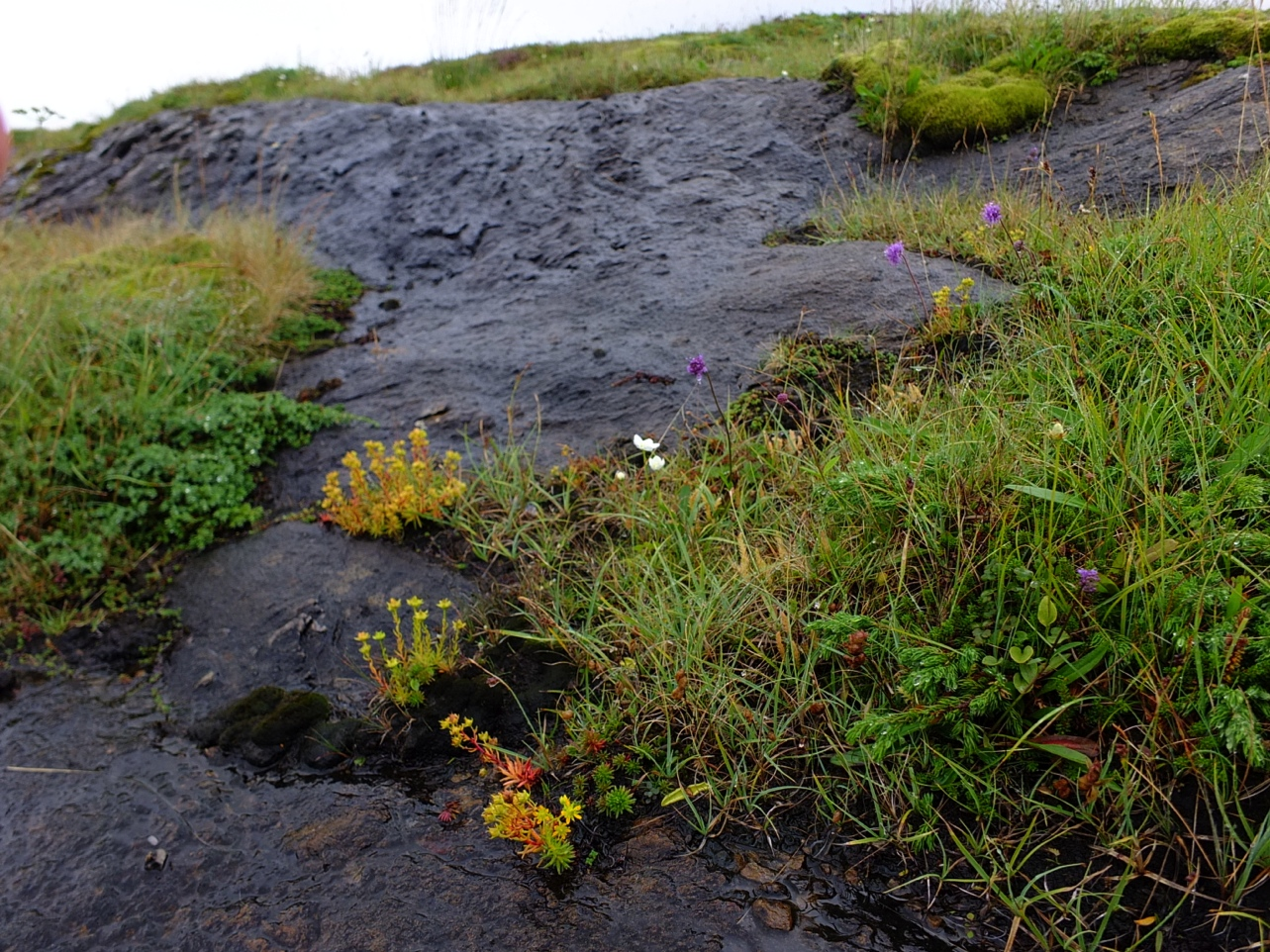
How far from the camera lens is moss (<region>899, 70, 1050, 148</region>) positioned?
6.52 metres

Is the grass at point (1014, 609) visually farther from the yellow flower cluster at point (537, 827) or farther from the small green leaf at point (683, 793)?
the yellow flower cluster at point (537, 827)

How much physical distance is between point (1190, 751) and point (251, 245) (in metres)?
7.17

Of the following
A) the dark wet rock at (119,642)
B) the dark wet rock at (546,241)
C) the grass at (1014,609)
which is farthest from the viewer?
the dark wet rock at (546,241)

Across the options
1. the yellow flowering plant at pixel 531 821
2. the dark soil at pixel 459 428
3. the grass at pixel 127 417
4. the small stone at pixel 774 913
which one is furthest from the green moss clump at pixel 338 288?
the small stone at pixel 774 913

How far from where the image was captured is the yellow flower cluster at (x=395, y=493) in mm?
4055

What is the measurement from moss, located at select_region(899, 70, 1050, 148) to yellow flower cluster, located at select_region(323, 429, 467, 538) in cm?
503

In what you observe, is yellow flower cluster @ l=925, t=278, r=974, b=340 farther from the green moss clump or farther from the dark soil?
the green moss clump

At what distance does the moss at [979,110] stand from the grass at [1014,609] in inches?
126

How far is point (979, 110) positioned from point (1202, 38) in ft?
5.95

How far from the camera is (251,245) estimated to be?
677cm

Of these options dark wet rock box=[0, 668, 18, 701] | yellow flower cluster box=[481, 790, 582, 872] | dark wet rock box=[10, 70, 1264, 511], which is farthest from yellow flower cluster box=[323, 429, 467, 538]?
yellow flower cluster box=[481, 790, 582, 872]

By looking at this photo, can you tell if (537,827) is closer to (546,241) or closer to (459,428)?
(459,428)

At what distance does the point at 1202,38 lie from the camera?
638 cm

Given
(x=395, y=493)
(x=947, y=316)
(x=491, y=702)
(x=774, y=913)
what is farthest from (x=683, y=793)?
(x=947, y=316)
